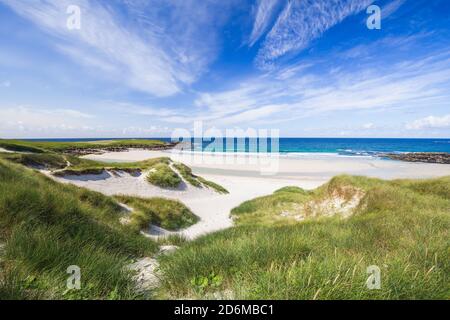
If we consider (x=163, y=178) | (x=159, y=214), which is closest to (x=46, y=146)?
(x=163, y=178)

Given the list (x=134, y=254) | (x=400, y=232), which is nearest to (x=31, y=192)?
(x=134, y=254)

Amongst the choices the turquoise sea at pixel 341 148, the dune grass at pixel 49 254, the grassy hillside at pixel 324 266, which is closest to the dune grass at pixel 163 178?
the dune grass at pixel 49 254

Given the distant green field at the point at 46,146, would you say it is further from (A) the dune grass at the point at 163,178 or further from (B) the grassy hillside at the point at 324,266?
(B) the grassy hillside at the point at 324,266

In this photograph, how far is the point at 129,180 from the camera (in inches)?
860

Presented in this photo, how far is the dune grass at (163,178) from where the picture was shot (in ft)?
75.8

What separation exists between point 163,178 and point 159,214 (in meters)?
10.3

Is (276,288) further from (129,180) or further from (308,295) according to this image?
(129,180)

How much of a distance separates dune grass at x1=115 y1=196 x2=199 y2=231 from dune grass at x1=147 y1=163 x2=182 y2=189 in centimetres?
689

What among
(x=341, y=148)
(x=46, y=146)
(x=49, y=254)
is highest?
Result: (x=46, y=146)

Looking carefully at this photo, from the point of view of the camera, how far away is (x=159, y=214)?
13.6 meters

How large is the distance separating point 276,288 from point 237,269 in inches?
33.5

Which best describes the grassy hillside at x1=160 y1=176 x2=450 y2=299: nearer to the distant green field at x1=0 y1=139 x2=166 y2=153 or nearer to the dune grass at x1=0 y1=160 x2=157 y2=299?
the dune grass at x1=0 y1=160 x2=157 y2=299

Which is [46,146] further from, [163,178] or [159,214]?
[159,214]
